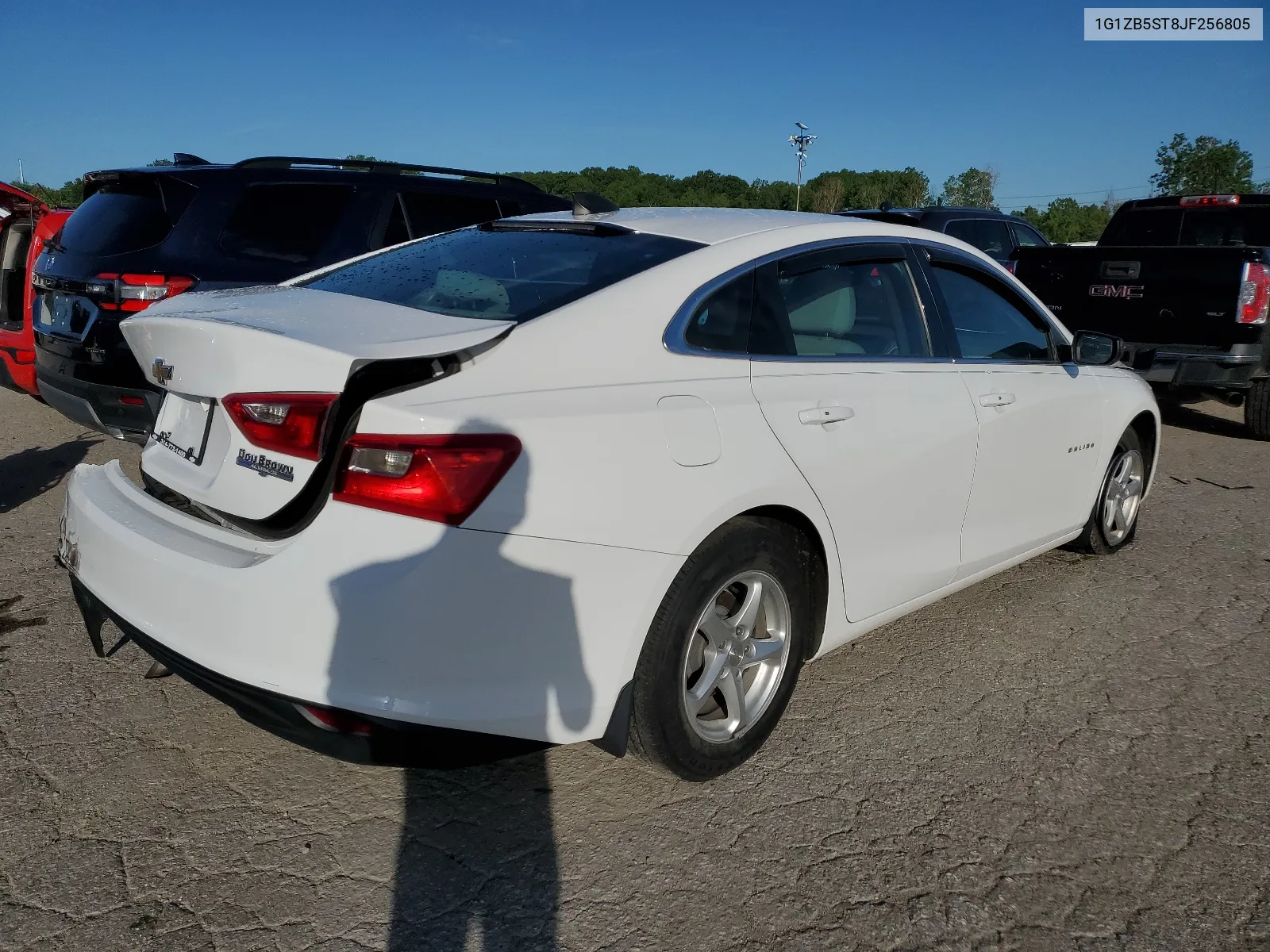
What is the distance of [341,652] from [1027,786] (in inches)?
78.8

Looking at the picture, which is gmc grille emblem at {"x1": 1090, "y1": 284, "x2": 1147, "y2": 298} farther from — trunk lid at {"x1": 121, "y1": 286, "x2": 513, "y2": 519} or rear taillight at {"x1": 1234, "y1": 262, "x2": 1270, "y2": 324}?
trunk lid at {"x1": 121, "y1": 286, "x2": 513, "y2": 519}

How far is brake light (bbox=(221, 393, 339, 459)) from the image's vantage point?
7.41 ft

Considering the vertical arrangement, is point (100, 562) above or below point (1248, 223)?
below

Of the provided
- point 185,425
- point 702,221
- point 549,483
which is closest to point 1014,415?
point 702,221

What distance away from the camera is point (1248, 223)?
32.9 ft

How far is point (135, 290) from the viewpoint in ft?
16.5

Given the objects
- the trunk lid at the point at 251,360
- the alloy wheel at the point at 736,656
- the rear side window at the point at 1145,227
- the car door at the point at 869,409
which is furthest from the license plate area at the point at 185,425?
the rear side window at the point at 1145,227

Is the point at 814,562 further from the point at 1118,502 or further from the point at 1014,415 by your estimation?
the point at 1118,502

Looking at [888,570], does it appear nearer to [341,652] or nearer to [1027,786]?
[1027,786]

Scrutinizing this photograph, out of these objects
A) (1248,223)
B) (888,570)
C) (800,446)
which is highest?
(1248,223)

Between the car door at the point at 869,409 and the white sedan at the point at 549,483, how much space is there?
1 centimetres

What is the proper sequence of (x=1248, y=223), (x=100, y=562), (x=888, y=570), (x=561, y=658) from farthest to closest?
1. (x=1248, y=223)
2. (x=888, y=570)
3. (x=100, y=562)
4. (x=561, y=658)

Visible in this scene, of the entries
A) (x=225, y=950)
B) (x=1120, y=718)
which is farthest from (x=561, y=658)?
(x=1120, y=718)

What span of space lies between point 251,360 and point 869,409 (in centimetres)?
182
